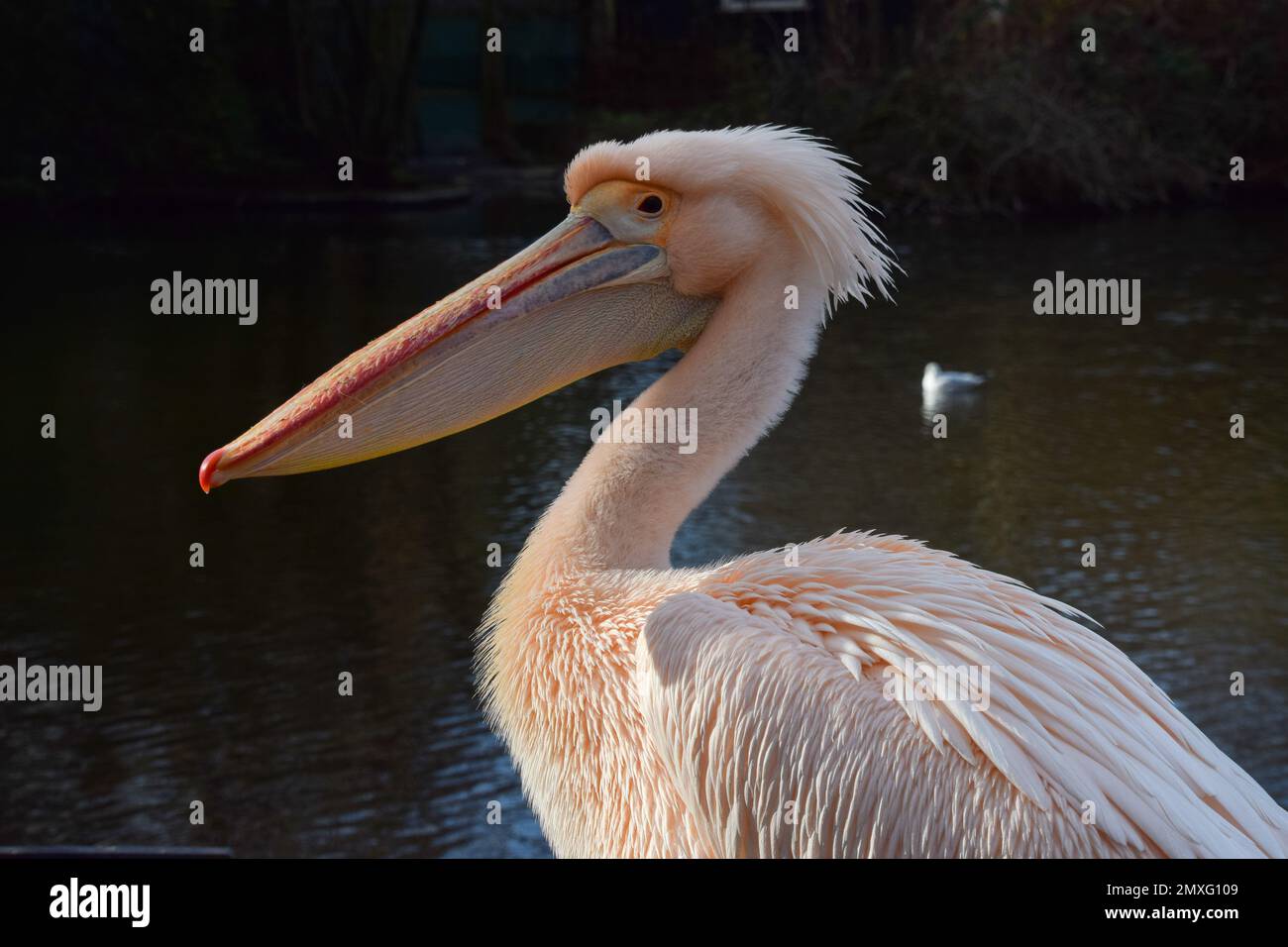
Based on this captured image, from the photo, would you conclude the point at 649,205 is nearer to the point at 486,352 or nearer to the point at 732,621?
the point at 486,352

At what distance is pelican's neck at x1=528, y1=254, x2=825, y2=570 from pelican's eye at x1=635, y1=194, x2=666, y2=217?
0.19m

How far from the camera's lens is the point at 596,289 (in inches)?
102

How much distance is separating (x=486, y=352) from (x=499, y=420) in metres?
6.73

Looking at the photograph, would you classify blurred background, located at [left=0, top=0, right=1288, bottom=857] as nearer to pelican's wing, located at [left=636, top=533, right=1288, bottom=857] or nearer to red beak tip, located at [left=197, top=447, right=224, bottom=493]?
red beak tip, located at [left=197, top=447, right=224, bottom=493]

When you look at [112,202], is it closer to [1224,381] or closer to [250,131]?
[250,131]

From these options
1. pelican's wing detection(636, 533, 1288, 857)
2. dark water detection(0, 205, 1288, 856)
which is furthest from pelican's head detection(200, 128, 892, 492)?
dark water detection(0, 205, 1288, 856)

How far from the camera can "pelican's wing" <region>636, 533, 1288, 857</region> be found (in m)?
2.01

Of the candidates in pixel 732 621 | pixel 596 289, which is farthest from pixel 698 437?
pixel 732 621

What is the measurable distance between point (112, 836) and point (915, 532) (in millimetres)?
3679

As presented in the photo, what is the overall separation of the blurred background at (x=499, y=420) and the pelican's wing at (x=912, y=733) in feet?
7.98

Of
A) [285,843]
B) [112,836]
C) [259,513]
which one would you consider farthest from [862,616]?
[259,513]

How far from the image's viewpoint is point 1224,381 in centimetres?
968

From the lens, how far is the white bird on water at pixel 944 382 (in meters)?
9.20

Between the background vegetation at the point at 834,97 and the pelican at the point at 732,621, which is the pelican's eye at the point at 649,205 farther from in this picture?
the background vegetation at the point at 834,97
